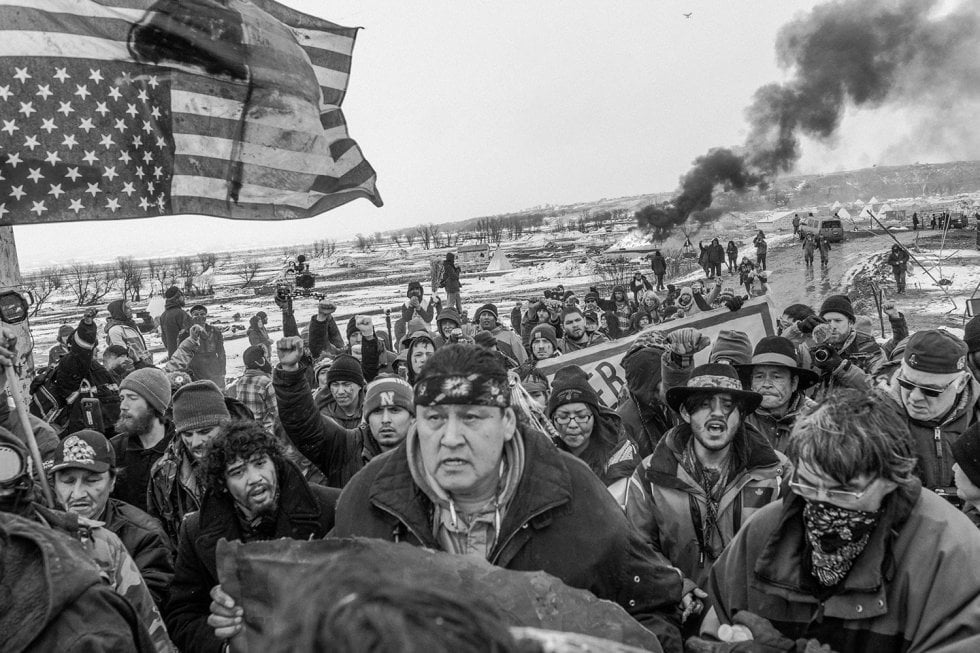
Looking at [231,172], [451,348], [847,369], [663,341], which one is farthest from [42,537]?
[847,369]

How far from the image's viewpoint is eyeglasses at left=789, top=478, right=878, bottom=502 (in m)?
2.04

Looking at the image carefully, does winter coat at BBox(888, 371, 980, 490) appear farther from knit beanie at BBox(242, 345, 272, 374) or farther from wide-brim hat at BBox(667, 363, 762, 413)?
knit beanie at BBox(242, 345, 272, 374)

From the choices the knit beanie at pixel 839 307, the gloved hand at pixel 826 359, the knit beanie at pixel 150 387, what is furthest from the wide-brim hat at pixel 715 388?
the knit beanie at pixel 839 307

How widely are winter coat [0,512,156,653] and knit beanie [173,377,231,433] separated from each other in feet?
7.15

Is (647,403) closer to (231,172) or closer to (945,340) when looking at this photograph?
(945,340)

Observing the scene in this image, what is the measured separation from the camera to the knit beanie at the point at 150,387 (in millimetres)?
4641

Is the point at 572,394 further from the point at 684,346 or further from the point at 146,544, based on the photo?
the point at 146,544

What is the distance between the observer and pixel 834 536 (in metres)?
2.12

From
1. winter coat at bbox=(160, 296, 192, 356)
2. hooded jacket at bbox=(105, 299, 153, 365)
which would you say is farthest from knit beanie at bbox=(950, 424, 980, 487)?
winter coat at bbox=(160, 296, 192, 356)

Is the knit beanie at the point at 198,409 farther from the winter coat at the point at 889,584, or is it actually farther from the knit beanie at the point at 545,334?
the knit beanie at the point at 545,334

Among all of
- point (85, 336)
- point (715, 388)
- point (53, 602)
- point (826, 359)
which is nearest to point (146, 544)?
point (53, 602)

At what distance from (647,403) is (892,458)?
9.75ft

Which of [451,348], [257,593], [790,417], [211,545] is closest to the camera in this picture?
[257,593]

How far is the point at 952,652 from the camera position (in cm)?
185
